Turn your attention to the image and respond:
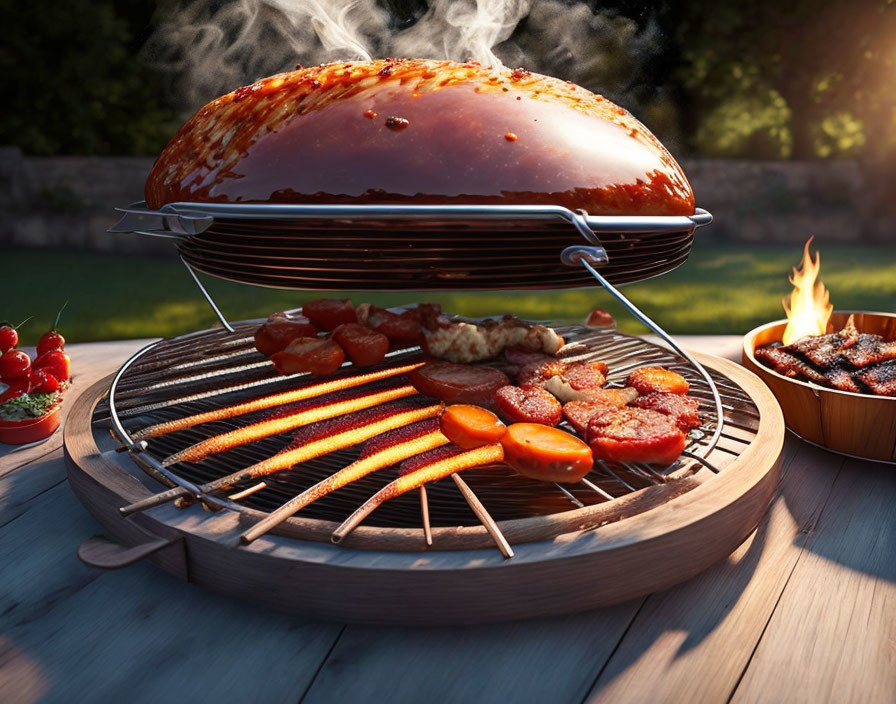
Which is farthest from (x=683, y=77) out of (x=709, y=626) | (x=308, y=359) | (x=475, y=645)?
(x=475, y=645)

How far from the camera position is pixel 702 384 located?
2631 mm

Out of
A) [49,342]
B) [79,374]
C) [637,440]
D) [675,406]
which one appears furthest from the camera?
[79,374]

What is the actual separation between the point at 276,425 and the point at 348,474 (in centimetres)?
40

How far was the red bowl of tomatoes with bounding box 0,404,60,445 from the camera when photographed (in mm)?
2426

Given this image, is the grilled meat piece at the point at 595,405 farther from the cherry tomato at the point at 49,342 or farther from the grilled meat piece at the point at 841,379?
the cherry tomato at the point at 49,342

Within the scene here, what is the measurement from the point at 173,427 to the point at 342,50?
6.68ft

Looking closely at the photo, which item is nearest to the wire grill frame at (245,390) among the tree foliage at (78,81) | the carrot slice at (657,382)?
the carrot slice at (657,382)

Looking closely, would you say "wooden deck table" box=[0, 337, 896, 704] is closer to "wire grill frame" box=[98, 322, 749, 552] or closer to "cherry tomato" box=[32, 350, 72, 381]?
"wire grill frame" box=[98, 322, 749, 552]

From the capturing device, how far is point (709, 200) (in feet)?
36.1

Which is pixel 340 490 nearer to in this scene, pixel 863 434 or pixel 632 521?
pixel 632 521

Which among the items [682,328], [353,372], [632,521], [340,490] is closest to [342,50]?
[353,372]

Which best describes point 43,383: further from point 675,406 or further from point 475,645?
point 675,406

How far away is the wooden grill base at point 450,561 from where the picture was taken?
1464 millimetres

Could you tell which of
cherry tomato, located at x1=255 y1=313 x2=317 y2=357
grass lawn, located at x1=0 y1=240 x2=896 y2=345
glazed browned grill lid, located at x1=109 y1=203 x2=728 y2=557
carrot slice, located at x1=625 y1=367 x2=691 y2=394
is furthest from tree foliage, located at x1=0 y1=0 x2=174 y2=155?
carrot slice, located at x1=625 y1=367 x2=691 y2=394
